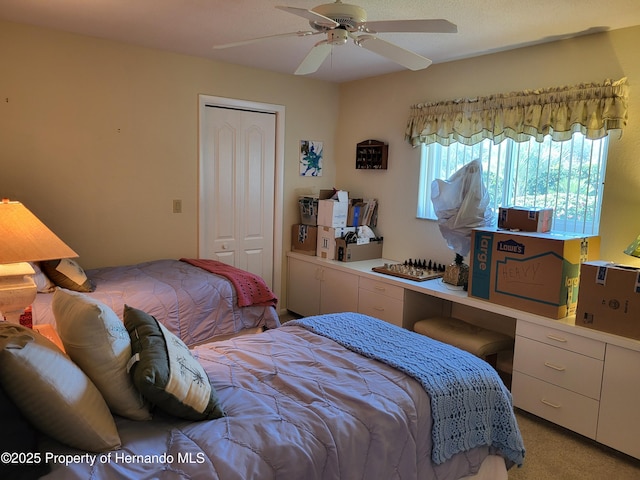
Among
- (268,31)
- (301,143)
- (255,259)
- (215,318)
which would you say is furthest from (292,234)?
(268,31)

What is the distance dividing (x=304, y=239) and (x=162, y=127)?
1633 millimetres

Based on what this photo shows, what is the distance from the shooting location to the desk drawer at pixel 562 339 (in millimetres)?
2621

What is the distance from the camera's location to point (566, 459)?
259 centimetres

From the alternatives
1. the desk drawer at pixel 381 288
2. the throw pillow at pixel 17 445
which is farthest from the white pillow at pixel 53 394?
the desk drawer at pixel 381 288

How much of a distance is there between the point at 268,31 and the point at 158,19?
693mm

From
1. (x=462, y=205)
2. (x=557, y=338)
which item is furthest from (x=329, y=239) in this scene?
(x=557, y=338)

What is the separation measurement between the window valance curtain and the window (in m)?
0.11

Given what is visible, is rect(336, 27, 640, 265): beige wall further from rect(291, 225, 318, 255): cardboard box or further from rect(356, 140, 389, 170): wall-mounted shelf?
rect(291, 225, 318, 255): cardboard box

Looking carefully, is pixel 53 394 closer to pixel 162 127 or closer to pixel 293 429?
pixel 293 429

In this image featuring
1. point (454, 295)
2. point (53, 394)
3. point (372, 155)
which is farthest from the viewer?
point (372, 155)

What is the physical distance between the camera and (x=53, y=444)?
1315 mm

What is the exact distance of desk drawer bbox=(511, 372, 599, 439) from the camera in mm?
2689

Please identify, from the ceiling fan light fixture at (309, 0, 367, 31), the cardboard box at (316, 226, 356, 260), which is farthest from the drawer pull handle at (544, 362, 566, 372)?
the ceiling fan light fixture at (309, 0, 367, 31)

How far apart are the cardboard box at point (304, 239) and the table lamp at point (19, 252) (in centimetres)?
265
